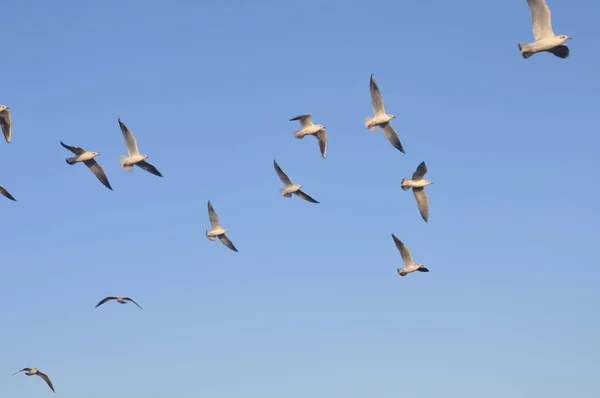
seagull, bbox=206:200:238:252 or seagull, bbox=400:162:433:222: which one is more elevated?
seagull, bbox=206:200:238:252

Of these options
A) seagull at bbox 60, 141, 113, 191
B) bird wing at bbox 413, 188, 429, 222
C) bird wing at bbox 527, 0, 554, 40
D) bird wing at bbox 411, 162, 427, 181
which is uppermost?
seagull at bbox 60, 141, 113, 191

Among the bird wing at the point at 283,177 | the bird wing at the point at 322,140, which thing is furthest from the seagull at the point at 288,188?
the bird wing at the point at 322,140

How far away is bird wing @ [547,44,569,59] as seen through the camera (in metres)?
44.8

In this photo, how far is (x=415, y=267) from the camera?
2227 inches

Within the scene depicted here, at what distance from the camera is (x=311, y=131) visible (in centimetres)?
5928

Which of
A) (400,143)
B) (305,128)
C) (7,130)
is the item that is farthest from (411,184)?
(7,130)

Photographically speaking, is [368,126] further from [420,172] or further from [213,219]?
[213,219]

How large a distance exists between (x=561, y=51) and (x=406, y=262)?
17.0 m

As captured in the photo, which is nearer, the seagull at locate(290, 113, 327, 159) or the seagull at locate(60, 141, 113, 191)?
the seagull at locate(60, 141, 113, 191)

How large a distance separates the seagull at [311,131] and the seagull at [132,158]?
340 inches

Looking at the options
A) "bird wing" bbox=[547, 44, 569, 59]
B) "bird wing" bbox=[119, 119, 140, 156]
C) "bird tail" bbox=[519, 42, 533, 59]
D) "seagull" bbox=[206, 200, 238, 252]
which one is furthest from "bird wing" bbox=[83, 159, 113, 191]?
"bird wing" bbox=[547, 44, 569, 59]

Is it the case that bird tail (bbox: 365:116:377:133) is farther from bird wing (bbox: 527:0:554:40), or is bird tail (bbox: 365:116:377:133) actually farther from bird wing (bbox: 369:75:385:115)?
bird wing (bbox: 527:0:554:40)

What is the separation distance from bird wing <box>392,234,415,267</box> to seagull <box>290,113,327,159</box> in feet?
23.0

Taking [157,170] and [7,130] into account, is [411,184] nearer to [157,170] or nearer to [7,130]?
A: [157,170]
